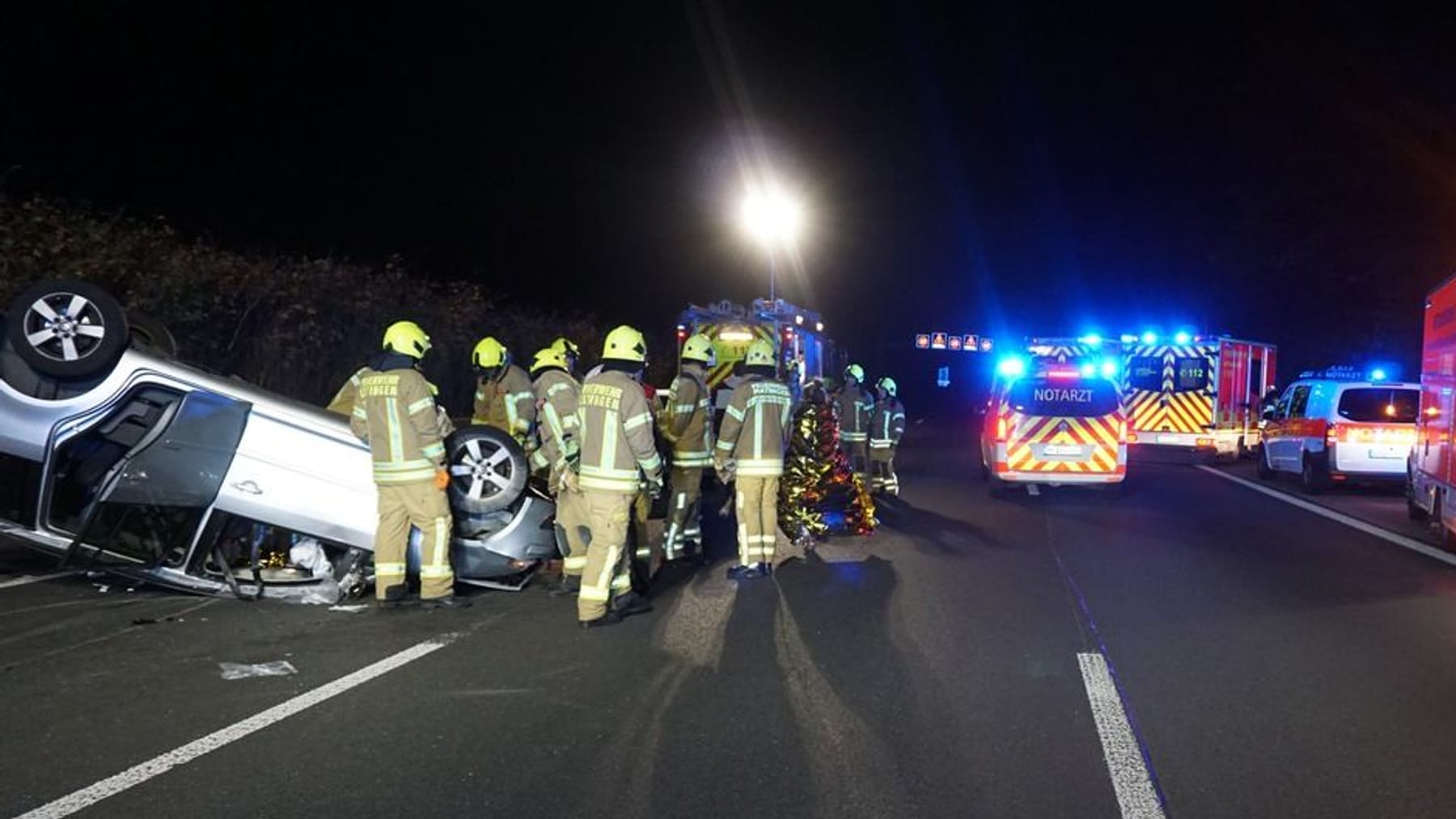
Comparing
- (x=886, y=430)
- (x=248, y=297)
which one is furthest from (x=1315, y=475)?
(x=248, y=297)

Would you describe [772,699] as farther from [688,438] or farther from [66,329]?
[66,329]

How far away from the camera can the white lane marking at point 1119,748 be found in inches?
167

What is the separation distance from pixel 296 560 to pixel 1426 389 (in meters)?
10.7

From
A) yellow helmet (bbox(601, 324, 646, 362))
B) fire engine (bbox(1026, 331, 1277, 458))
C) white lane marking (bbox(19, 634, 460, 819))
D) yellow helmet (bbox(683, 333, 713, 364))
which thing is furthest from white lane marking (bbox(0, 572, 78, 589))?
fire engine (bbox(1026, 331, 1277, 458))

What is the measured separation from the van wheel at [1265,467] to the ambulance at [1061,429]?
200 inches

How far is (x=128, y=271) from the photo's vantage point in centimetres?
1069

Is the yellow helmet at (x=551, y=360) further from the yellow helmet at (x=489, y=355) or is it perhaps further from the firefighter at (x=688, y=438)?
the yellow helmet at (x=489, y=355)

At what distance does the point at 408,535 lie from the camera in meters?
7.27

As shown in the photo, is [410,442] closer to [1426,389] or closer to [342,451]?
[342,451]

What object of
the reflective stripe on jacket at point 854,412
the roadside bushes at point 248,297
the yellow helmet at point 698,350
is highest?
the roadside bushes at point 248,297

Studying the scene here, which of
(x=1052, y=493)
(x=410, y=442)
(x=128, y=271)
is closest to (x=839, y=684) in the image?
(x=410, y=442)

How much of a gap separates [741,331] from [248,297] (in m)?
10.3

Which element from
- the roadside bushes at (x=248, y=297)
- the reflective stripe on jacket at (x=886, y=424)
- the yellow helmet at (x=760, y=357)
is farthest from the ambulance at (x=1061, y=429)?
the roadside bushes at (x=248, y=297)

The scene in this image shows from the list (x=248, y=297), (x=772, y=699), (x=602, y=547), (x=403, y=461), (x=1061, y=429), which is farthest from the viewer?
(x=1061, y=429)
